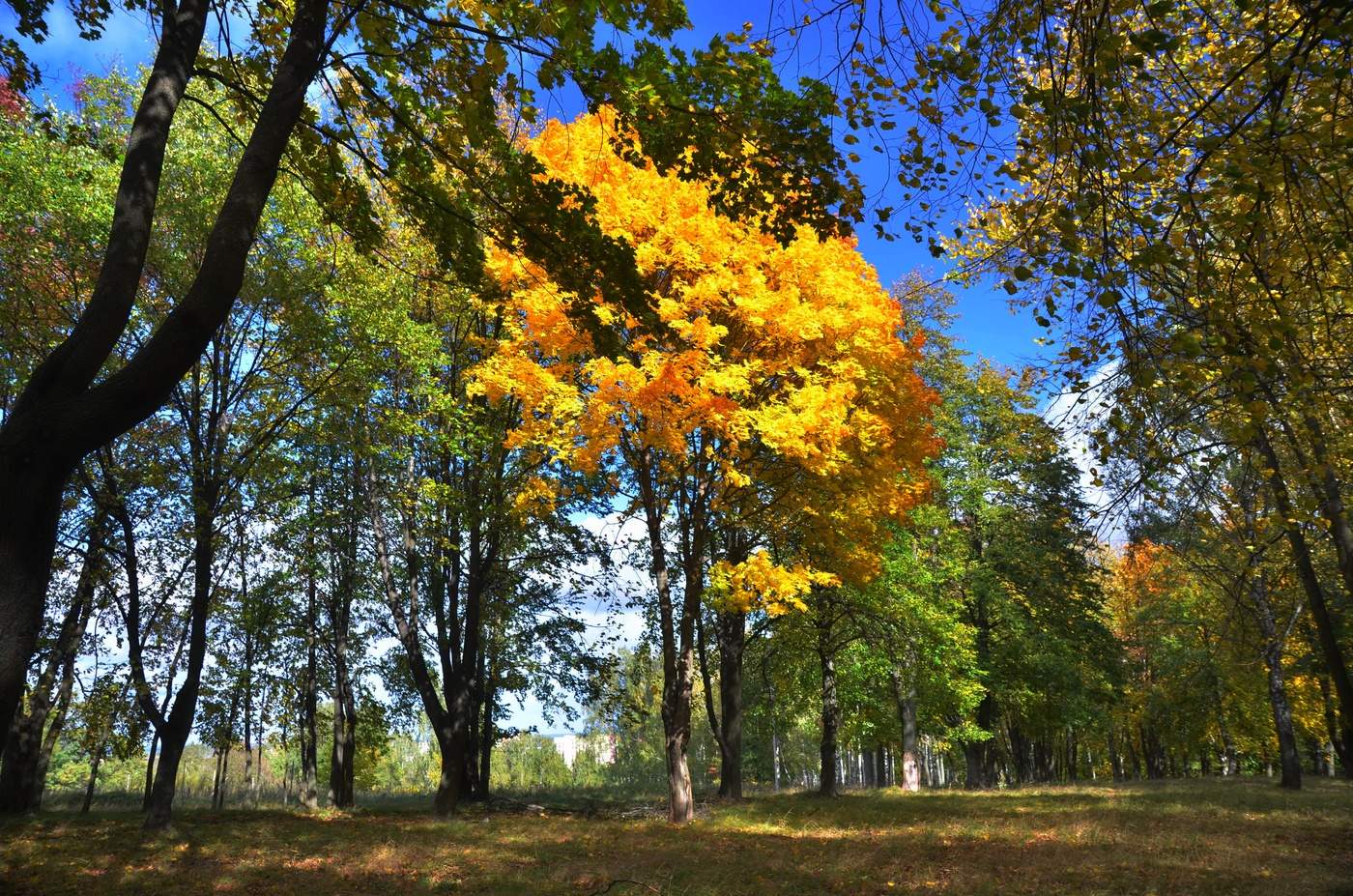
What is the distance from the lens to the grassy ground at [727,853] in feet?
27.1

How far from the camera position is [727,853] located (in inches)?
404

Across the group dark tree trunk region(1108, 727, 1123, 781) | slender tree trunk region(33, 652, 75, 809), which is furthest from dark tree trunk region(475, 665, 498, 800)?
dark tree trunk region(1108, 727, 1123, 781)

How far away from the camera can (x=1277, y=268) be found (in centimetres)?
493

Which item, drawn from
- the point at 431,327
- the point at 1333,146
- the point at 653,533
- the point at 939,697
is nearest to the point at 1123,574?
the point at 939,697

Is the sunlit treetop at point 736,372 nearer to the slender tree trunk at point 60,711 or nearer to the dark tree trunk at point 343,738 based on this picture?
the dark tree trunk at point 343,738

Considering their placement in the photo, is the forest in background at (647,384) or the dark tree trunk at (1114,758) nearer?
the forest in background at (647,384)

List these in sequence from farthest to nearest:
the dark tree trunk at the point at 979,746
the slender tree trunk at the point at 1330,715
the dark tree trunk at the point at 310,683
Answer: the dark tree trunk at the point at 979,746 → the slender tree trunk at the point at 1330,715 → the dark tree trunk at the point at 310,683

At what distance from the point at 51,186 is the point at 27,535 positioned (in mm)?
12928

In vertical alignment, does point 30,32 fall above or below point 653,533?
above

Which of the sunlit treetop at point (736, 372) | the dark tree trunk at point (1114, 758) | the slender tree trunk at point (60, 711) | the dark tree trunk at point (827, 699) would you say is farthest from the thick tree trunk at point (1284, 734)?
the slender tree trunk at point (60, 711)

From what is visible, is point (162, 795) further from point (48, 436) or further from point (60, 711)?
point (48, 436)

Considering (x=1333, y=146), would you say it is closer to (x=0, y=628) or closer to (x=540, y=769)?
(x=0, y=628)

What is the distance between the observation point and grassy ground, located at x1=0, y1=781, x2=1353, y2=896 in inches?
325

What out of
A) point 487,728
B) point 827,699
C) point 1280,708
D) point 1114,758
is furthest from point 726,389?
point 1114,758
